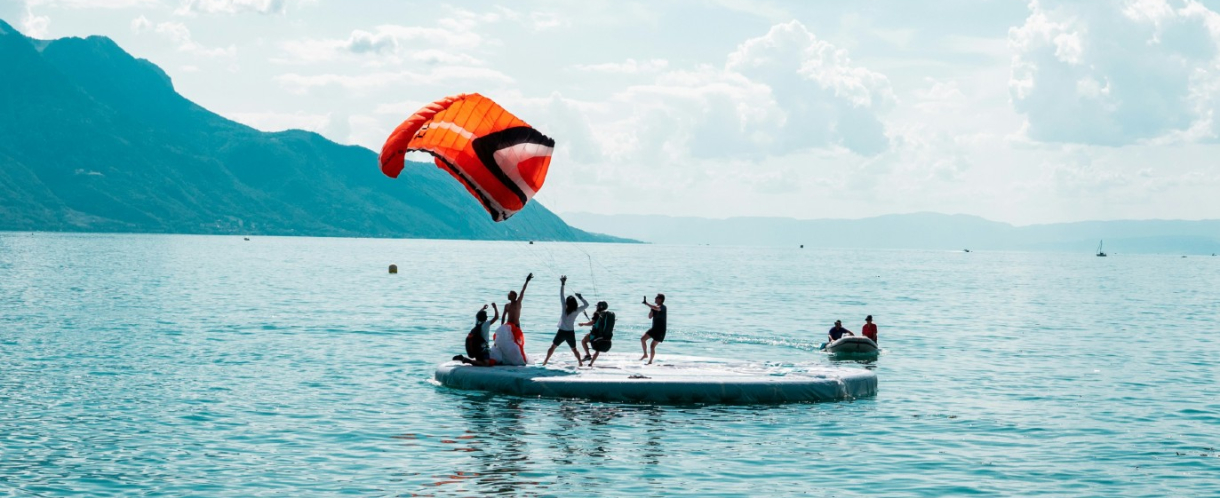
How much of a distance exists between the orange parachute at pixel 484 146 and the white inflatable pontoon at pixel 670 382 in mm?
4488

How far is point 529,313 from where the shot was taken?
240 feet

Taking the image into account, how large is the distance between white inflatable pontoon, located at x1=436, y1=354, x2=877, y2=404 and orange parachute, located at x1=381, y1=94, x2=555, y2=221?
14.7ft

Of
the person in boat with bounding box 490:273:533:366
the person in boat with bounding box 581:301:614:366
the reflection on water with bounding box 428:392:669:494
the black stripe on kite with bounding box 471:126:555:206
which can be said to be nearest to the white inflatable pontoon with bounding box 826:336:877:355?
the person in boat with bounding box 581:301:614:366

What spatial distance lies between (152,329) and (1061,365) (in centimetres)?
3896

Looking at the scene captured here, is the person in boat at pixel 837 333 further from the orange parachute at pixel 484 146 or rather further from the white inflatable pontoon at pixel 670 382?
the orange parachute at pixel 484 146

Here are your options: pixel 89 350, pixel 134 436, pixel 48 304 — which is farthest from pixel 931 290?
pixel 134 436

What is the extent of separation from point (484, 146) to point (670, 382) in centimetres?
817

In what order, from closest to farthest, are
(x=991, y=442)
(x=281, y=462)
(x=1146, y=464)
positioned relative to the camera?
(x=281, y=462)
(x=1146, y=464)
(x=991, y=442)

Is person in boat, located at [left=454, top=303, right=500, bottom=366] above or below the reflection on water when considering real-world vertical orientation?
above

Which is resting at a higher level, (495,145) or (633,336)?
(495,145)

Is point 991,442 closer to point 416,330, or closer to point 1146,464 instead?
point 1146,464

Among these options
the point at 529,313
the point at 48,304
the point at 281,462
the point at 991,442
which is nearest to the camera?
the point at 281,462

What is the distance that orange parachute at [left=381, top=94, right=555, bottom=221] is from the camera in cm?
3108

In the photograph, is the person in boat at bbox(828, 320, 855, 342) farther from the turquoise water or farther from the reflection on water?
the reflection on water
